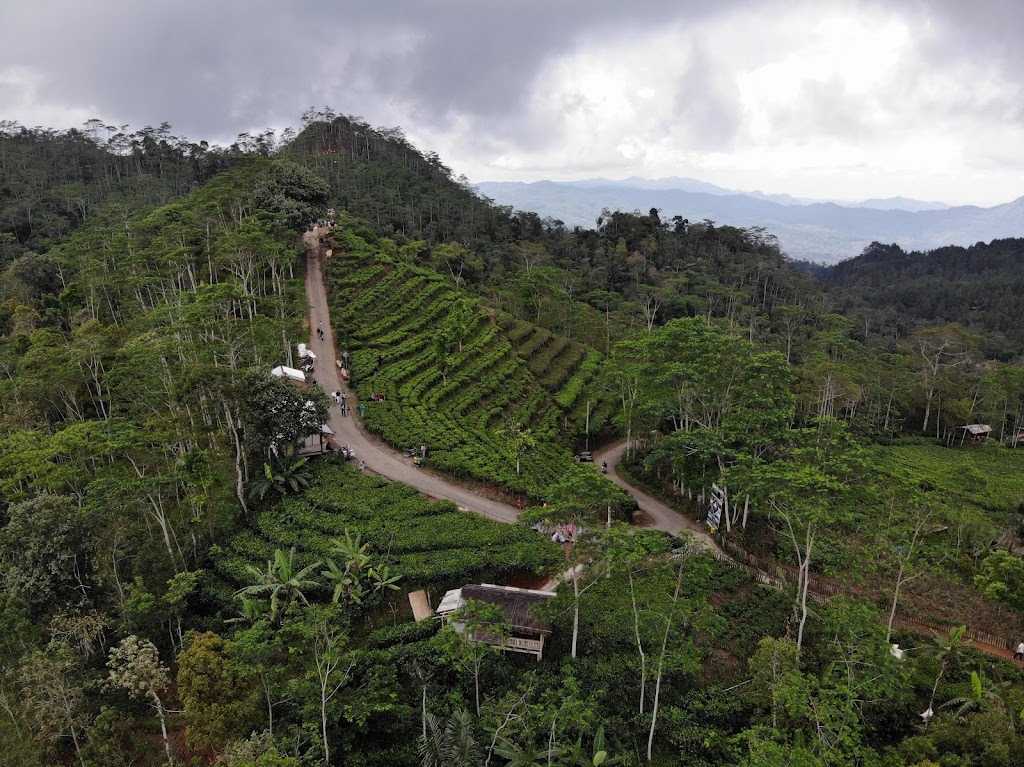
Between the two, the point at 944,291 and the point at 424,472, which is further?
the point at 944,291

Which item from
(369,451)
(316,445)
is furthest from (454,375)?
(316,445)

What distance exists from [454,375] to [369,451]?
9488mm

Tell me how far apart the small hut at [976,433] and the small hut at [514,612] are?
48.2 meters

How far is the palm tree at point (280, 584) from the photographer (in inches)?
746

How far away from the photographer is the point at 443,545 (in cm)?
2281

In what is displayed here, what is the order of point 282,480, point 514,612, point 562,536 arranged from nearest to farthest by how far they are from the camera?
point 514,612
point 562,536
point 282,480

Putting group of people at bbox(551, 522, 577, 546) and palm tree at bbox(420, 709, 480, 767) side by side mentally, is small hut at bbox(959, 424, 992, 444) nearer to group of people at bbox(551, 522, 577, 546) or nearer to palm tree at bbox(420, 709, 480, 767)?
group of people at bbox(551, 522, 577, 546)

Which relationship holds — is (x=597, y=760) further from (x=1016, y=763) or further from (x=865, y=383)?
(x=865, y=383)

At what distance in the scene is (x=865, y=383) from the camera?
49938 millimetres

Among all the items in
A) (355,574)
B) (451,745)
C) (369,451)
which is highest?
(369,451)

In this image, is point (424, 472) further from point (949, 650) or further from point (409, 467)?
point (949, 650)

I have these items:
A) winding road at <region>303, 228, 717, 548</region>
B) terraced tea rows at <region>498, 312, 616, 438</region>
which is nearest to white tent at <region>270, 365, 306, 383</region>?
winding road at <region>303, 228, 717, 548</region>

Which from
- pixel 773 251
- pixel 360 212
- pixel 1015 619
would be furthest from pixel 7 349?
pixel 773 251

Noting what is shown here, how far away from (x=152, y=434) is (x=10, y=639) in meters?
7.91
